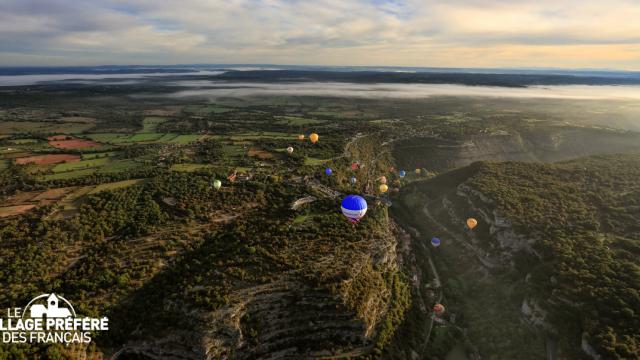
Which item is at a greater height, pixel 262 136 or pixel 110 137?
pixel 262 136

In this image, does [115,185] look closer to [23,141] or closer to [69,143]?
[69,143]

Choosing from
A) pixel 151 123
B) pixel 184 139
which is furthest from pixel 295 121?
pixel 151 123

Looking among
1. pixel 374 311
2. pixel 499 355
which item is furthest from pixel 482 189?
pixel 374 311

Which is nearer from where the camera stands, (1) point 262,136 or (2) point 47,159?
(2) point 47,159

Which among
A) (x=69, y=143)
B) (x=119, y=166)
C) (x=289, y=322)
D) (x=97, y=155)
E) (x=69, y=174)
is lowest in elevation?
(x=289, y=322)

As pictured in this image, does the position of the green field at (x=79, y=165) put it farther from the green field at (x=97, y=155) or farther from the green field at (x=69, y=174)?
the green field at (x=97, y=155)

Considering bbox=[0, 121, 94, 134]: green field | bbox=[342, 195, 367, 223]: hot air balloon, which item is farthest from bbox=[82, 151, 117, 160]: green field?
bbox=[342, 195, 367, 223]: hot air balloon

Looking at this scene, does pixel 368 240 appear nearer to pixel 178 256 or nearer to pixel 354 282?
pixel 354 282

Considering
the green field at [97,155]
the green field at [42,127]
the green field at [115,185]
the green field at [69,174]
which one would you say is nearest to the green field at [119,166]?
the green field at [69,174]

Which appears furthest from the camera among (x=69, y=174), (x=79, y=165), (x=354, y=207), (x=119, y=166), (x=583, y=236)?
(x=79, y=165)
